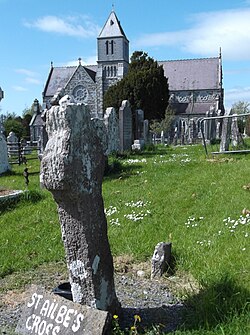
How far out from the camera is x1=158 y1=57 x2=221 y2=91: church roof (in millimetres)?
63500

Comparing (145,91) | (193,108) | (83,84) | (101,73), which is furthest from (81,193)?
(101,73)

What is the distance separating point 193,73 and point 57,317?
6394 cm

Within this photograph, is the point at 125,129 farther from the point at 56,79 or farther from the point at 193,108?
the point at 56,79

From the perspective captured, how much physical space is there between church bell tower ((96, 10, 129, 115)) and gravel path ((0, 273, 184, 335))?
193ft

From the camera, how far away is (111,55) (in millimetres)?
65438

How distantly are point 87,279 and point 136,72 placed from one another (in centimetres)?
5024

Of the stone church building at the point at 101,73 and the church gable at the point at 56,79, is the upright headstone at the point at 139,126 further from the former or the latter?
the church gable at the point at 56,79

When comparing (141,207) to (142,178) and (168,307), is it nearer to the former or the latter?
(142,178)

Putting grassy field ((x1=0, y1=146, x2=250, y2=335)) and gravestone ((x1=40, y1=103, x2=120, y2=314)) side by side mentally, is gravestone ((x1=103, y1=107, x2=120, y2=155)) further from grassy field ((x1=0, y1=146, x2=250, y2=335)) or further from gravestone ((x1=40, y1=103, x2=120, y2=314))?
gravestone ((x1=40, y1=103, x2=120, y2=314))

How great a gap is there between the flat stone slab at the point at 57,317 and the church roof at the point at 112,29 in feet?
216

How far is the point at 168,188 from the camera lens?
8.71 metres

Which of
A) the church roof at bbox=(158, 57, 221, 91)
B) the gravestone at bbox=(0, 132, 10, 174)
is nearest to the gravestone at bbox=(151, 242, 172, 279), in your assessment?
the gravestone at bbox=(0, 132, 10, 174)

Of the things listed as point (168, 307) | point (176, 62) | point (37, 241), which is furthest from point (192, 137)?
point (176, 62)

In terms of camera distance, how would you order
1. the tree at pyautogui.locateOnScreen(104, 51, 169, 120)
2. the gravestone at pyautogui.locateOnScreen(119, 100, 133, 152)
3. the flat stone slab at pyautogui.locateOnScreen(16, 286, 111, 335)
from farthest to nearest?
the tree at pyautogui.locateOnScreen(104, 51, 169, 120) → the gravestone at pyautogui.locateOnScreen(119, 100, 133, 152) → the flat stone slab at pyautogui.locateOnScreen(16, 286, 111, 335)
